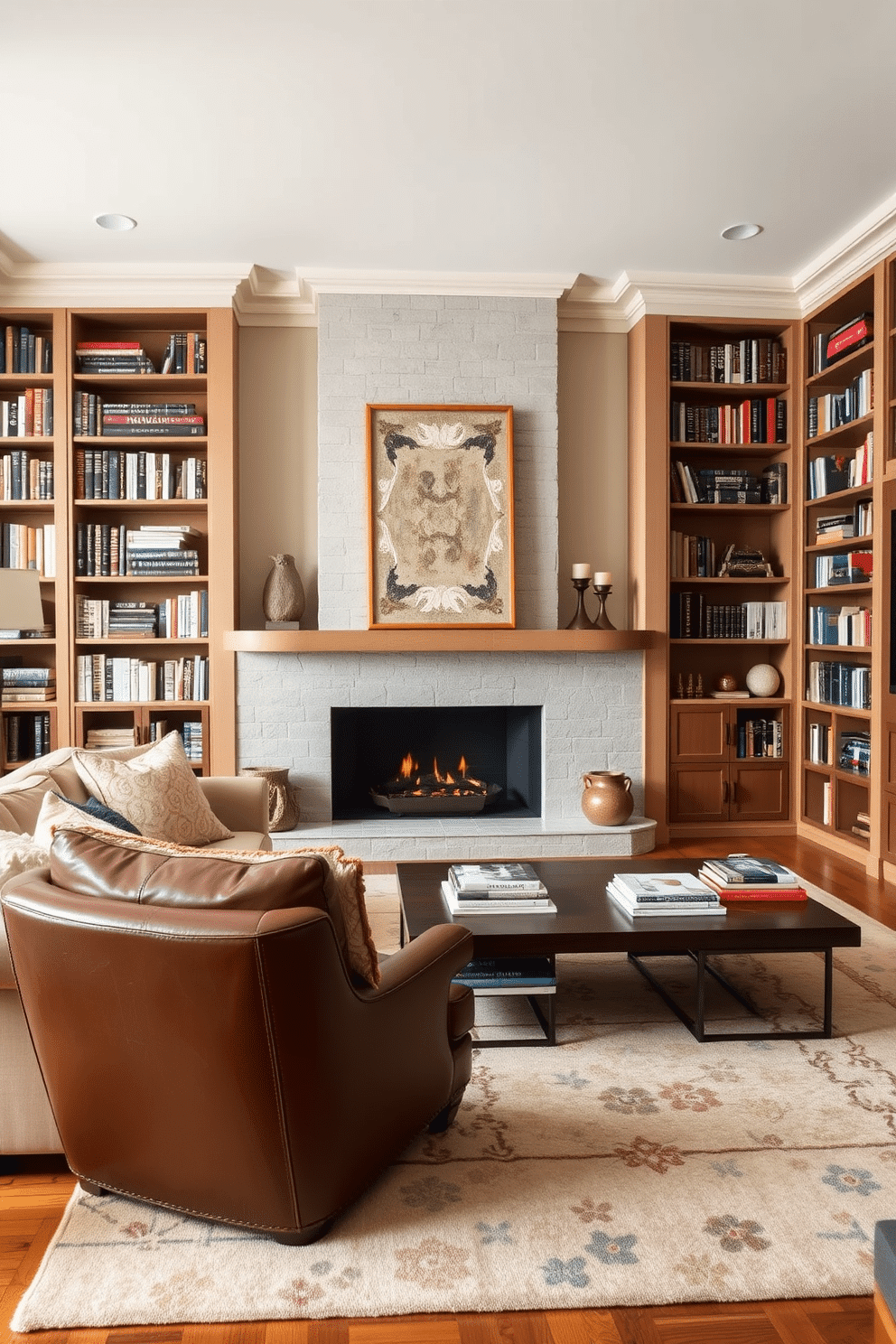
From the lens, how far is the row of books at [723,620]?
5605 mm

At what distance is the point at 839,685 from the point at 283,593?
2.94m

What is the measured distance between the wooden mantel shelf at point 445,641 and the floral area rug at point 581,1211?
2603 millimetres

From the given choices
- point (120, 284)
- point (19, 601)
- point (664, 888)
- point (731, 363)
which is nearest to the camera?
point (664, 888)

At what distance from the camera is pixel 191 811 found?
3381mm

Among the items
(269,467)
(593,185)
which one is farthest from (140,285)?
(593,185)

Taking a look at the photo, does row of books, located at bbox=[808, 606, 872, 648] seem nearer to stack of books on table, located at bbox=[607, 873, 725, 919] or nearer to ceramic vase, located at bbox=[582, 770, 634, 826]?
ceramic vase, located at bbox=[582, 770, 634, 826]

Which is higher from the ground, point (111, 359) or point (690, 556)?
point (111, 359)

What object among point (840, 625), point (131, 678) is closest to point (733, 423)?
point (840, 625)

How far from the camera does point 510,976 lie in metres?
2.87

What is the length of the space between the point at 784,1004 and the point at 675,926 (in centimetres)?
62

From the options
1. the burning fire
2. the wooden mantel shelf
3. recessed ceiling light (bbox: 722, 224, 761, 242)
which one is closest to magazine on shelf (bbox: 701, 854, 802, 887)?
the wooden mantel shelf

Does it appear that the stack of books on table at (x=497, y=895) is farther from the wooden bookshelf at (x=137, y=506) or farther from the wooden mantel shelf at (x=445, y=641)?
the wooden bookshelf at (x=137, y=506)

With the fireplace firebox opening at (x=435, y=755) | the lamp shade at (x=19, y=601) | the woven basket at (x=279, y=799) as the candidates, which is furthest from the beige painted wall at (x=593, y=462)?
the lamp shade at (x=19, y=601)

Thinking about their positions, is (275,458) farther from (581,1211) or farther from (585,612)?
(581,1211)
